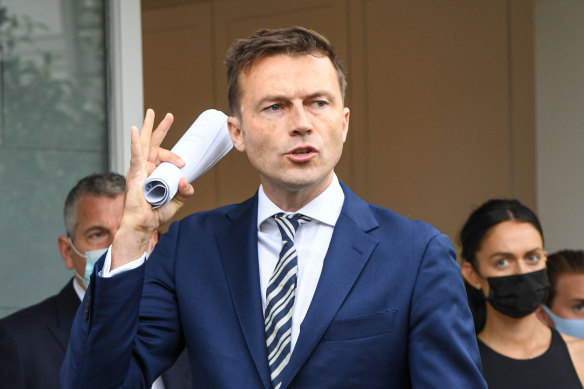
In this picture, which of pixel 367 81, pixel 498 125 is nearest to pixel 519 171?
pixel 498 125

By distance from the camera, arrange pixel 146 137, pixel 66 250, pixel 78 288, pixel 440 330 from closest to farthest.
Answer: pixel 440 330, pixel 146 137, pixel 78 288, pixel 66 250

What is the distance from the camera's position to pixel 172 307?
6.63 feet

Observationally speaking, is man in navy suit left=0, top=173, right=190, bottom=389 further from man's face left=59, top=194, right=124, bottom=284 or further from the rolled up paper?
the rolled up paper

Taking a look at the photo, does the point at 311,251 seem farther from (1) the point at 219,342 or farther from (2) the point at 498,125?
(2) the point at 498,125

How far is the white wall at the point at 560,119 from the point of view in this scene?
506cm

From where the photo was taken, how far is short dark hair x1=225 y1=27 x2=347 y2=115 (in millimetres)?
1984

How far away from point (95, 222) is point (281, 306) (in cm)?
172

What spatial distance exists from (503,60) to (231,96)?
150 inches

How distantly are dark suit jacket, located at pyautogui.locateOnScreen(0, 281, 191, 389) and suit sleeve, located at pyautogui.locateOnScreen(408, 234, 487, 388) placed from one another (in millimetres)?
1393

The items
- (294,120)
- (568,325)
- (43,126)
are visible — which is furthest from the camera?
(568,325)

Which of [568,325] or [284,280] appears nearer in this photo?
[284,280]

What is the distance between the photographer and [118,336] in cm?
189

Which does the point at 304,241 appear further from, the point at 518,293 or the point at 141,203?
the point at 518,293

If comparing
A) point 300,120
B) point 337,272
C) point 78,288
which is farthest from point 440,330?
point 78,288
